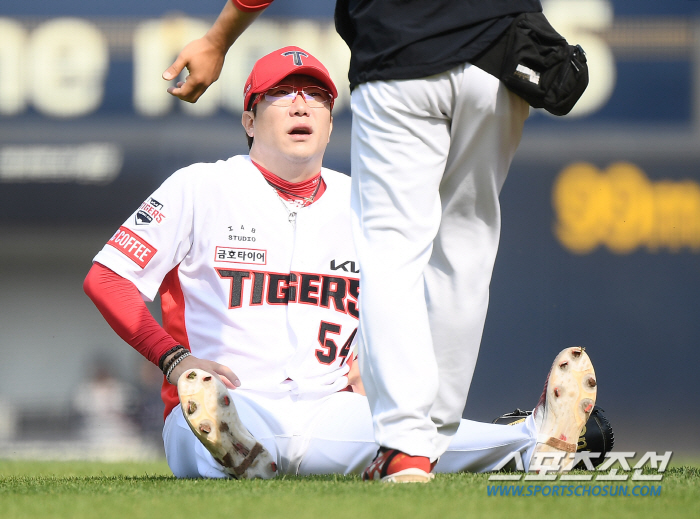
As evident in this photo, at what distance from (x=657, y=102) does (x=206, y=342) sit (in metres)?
2.02

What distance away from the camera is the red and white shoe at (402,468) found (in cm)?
143

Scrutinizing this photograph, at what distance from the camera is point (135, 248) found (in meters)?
2.09

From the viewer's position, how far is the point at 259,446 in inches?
69.2

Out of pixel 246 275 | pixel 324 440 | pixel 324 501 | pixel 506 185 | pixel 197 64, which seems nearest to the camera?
pixel 324 501

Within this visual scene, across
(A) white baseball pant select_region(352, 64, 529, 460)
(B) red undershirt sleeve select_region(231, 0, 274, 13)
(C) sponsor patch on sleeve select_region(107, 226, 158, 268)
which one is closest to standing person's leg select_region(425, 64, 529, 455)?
(A) white baseball pant select_region(352, 64, 529, 460)

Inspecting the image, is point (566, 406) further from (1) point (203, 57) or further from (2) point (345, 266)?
(1) point (203, 57)

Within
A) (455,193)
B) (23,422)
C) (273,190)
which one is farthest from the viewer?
(23,422)

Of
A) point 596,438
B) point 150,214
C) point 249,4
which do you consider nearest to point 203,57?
point 249,4

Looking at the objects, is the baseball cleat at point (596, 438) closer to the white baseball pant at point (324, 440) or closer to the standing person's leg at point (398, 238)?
the white baseball pant at point (324, 440)

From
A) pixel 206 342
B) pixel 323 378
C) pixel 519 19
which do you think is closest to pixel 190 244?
pixel 206 342

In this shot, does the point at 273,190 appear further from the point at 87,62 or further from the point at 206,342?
the point at 87,62

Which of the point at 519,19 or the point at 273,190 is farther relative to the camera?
the point at 273,190

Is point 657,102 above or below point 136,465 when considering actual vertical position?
above

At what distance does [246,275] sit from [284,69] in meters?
0.52
